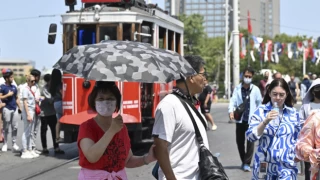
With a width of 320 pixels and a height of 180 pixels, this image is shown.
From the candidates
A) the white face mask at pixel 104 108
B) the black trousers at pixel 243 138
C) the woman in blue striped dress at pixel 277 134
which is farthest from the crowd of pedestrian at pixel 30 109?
the white face mask at pixel 104 108

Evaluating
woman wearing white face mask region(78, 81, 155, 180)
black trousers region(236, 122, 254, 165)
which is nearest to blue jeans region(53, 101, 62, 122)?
black trousers region(236, 122, 254, 165)

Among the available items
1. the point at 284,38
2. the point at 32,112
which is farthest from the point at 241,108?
the point at 284,38

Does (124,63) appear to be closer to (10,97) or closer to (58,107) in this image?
(58,107)

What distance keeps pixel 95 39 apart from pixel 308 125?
27.5 ft

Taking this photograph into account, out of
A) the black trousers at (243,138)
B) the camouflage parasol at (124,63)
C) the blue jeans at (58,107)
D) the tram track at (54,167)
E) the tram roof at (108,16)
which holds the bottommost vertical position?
the tram track at (54,167)

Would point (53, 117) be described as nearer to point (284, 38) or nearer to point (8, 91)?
point (8, 91)

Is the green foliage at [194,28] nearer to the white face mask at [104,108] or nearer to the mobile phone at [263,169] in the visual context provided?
the mobile phone at [263,169]

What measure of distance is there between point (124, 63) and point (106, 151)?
0.61 metres

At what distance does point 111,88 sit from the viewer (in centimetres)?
479

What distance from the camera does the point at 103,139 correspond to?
459cm

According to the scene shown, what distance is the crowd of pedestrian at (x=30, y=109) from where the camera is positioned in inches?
545

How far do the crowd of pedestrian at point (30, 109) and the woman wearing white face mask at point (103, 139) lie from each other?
30.0 feet

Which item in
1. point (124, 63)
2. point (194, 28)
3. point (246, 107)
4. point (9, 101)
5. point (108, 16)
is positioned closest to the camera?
point (124, 63)

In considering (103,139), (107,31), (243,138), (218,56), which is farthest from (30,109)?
(218,56)
